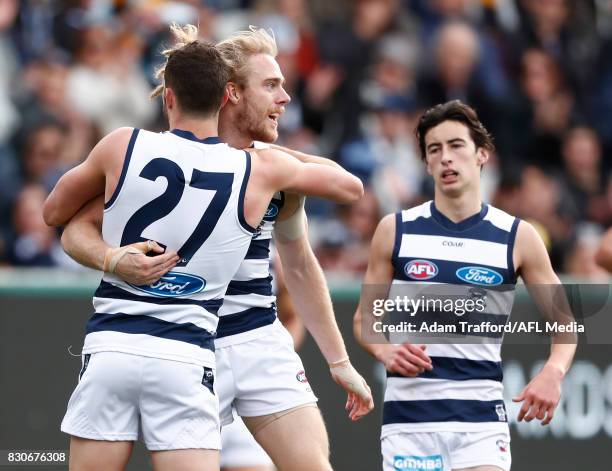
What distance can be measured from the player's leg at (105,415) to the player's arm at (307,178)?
985 mm

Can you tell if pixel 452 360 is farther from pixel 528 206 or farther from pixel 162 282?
pixel 528 206

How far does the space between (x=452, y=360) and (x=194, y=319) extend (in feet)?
5.51

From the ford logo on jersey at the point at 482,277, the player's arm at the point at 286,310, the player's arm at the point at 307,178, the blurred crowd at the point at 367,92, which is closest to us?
the player's arm at the point at 307,178

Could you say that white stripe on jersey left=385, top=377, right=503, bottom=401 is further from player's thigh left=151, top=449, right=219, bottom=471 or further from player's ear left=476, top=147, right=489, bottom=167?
player's thigh left=151, top=449, right=219, bottom=471

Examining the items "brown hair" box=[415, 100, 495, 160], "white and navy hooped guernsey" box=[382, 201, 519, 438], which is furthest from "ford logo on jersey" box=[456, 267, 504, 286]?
"brown hair" box=[415, 100, 495, 160]

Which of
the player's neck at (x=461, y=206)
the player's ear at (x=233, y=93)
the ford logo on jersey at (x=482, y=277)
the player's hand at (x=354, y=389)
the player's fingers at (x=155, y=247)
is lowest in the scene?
the player's hand at (x=354, y=389)

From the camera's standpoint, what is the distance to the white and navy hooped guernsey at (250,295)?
5797 millimetres

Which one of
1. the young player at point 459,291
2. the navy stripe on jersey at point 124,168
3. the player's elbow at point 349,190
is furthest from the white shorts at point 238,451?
the navy stripe on jersey at point 124,168

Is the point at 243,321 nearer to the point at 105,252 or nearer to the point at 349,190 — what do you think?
the point at 349,190

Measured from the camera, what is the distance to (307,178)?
17.5 ft

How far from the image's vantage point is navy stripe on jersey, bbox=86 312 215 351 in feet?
16.3

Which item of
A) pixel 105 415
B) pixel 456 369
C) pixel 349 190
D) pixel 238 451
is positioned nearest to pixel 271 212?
pixel 349 190

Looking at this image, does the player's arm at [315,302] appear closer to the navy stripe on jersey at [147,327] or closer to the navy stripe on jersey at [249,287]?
the navy stripe on jersey at [249,287]

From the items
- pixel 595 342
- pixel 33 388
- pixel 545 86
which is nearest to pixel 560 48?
pixel 545 86
